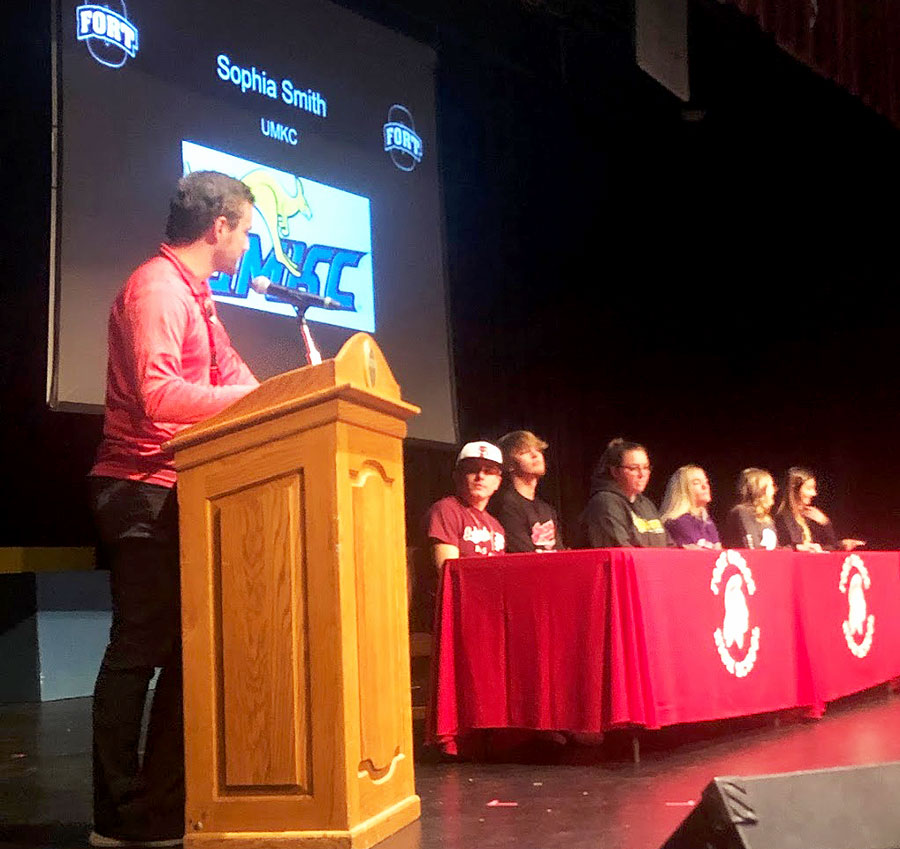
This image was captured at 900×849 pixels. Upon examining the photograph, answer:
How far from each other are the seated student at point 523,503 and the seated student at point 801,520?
7.06ft

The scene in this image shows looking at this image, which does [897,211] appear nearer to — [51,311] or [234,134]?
[234,134]

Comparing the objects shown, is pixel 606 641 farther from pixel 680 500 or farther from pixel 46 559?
pixel 46 559

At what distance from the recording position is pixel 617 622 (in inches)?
142

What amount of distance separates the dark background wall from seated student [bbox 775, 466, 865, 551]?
197 centimetres

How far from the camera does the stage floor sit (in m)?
2.58

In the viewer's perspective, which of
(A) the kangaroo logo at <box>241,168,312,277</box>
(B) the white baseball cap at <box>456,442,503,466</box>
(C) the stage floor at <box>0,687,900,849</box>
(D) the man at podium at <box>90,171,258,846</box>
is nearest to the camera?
(D) the man at podium at <box>90,171,258,846</box>

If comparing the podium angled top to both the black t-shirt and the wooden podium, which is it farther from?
the black t-shirt

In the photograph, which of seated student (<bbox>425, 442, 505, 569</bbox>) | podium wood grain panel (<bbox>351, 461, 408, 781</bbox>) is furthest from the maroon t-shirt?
podium wood grain panel (<bbox>351, 461, 408, 781</bbox>)

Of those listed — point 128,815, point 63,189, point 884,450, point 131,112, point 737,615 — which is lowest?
point 128,815

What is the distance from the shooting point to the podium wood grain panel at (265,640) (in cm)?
221

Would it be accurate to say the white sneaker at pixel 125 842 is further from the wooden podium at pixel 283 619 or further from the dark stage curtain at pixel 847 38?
the dark stage curtain at pixel 847 38

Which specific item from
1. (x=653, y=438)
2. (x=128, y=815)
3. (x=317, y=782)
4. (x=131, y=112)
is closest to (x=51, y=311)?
(x=131, y=112)

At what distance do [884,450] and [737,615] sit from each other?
4.94 meters

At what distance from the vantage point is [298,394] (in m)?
2.25
